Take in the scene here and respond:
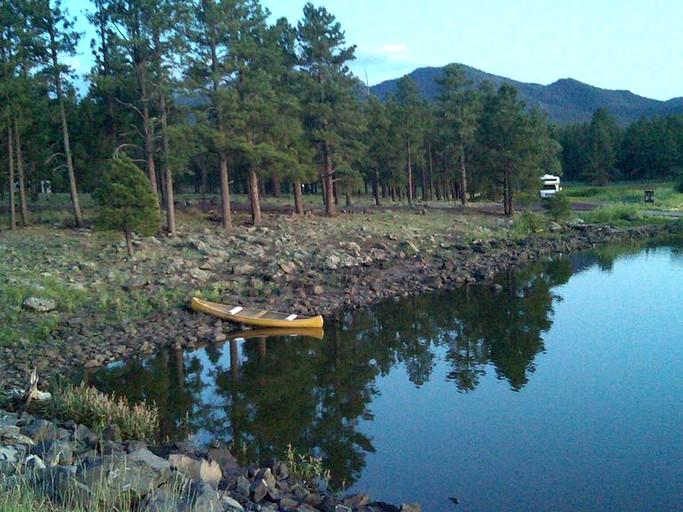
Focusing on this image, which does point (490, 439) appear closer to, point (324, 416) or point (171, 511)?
point (324, 416)

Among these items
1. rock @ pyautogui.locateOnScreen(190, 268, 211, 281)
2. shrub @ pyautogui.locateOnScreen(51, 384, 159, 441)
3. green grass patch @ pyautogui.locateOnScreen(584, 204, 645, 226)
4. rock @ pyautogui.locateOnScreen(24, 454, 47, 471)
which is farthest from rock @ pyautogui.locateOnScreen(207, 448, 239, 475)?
green grass patch @ pyautogui.locateOnScreen(584, 204, 645, 226)

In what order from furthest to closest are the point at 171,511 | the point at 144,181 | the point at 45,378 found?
the point at 144,181 < the point at 45,378 < the point at 171,511

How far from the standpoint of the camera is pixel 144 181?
2650 centimetres

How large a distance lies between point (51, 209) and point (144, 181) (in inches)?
687

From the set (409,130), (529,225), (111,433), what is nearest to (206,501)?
(111,433)

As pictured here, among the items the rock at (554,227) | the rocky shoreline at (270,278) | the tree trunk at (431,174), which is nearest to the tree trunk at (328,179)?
the rocky shoreline at (270,278)

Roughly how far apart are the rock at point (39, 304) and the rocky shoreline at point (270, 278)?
845mm

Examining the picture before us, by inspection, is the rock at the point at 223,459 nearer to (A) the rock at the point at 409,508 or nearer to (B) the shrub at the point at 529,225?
(A) the rock at the point at 409,508

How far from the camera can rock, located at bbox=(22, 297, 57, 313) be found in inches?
819

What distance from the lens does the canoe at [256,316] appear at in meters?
22.2

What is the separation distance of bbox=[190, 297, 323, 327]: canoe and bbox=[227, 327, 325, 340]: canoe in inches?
7.3

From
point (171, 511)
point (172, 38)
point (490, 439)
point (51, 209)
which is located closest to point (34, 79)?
point (172, 38)

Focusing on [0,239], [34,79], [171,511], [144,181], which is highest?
[34,79]

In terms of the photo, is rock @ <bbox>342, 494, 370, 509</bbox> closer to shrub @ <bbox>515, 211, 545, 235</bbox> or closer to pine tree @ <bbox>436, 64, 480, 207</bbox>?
shrub @ <bbox>515, 211, 545, 235</bbox>
